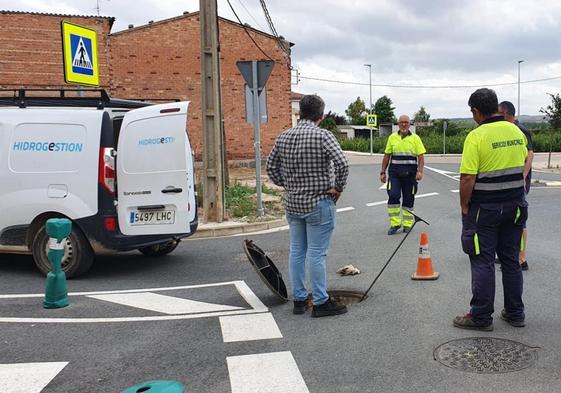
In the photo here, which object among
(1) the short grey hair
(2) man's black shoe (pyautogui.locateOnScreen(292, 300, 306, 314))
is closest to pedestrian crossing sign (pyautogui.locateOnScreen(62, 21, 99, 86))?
(1) the short grey hair

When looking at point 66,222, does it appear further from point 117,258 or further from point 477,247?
point 477,247

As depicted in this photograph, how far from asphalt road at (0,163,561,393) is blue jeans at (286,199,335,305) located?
0.87 ft

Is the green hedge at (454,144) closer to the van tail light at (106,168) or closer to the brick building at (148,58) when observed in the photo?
the brick building at (148,58)

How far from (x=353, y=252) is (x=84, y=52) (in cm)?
643

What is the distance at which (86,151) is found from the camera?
6.61 meters

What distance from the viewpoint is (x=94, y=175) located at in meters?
6.60

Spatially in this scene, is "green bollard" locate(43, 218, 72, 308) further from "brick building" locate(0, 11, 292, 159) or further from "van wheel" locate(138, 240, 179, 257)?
"brick building" locate(0, 11, 292, 159)

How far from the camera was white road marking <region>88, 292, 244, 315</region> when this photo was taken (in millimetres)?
5449

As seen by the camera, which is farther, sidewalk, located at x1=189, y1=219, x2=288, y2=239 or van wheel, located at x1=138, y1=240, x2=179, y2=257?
sidewalk, located at x1=189, y1=219, x2=288, y2=239

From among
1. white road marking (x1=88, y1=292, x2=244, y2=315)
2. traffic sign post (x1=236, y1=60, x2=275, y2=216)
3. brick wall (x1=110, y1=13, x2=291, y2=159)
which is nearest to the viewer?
white road marking (x1=88, y1=292, x2=244, y2=315)

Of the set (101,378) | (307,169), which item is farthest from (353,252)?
(101,378)

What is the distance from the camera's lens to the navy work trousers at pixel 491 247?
4.49 meters

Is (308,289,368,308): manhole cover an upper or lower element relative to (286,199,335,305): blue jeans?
lower

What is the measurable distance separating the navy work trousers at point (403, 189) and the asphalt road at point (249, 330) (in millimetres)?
1655
